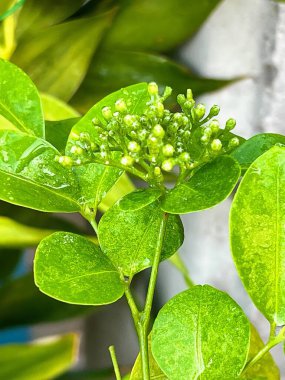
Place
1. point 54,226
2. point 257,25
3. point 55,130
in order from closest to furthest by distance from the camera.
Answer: point 55,130
point 257,25
point 54,226

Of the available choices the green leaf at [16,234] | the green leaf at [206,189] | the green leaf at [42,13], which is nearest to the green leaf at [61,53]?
the green leaf at [42,13]

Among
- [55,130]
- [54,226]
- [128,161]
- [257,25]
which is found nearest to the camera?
[128,161]

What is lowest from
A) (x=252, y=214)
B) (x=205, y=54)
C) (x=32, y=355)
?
(x=32, y=355)

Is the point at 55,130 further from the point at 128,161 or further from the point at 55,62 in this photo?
the point at 55,62

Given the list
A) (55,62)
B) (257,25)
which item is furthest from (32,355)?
(257,25)

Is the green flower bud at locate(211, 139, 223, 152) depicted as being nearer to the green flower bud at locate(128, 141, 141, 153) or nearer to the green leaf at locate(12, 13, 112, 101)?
the green flower bud at locate(128, 141, 141, 153)

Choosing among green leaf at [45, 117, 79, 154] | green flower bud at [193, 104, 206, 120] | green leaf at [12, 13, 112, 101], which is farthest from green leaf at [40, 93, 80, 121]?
green flower bud at [193, 104, 206, 120]
